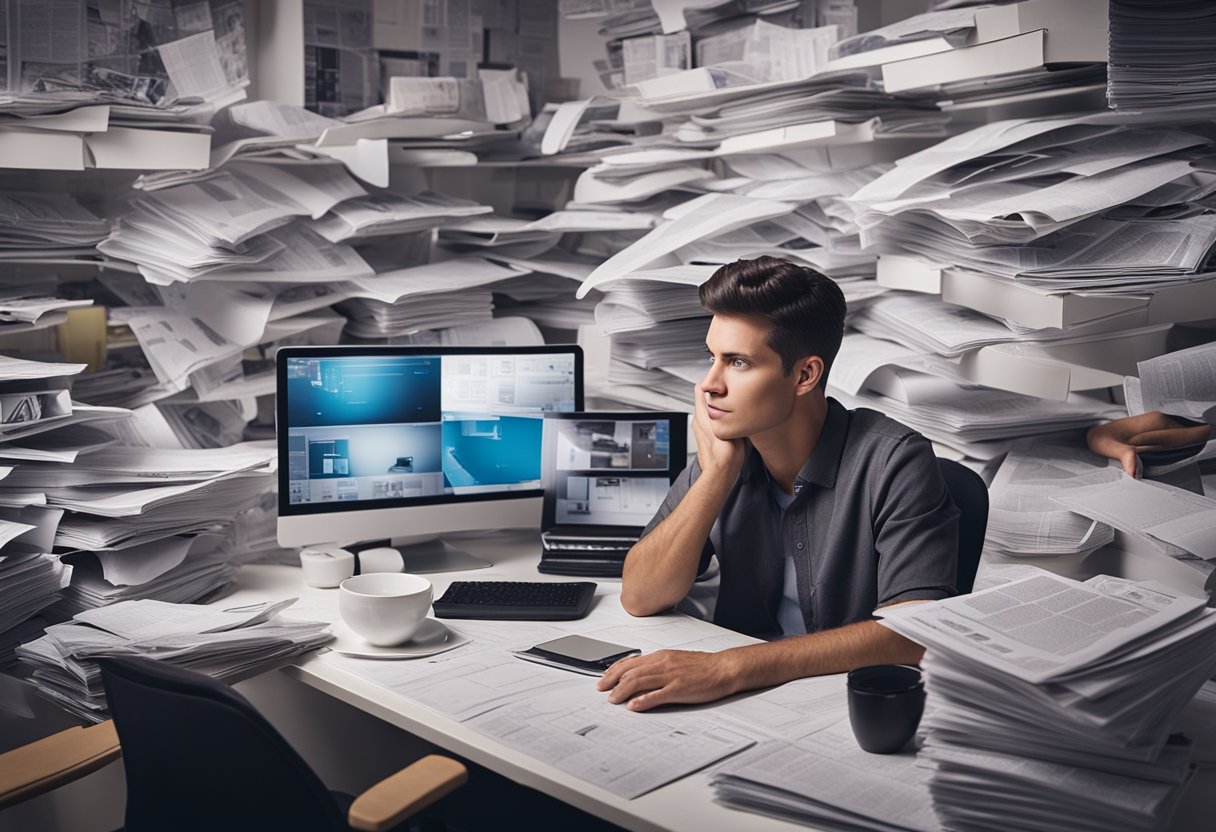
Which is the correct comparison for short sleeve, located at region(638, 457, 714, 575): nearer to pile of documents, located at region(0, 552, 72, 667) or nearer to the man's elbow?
the man's elbow

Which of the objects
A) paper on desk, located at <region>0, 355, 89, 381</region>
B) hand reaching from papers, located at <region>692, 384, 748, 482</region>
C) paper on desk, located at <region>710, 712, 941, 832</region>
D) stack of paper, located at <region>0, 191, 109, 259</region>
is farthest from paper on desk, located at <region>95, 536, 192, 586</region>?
paper on desk, located at <region>710, 712, 941, 832</region>

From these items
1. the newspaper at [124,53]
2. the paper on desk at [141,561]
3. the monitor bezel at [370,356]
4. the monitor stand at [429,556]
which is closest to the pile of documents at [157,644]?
the paper on desk at [141,561]

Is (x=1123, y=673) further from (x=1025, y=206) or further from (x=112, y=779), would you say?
(x=112, y=779)

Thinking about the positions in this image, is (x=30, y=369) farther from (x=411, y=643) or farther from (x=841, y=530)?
(x=841, y=530)

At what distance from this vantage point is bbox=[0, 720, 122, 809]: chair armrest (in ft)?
4.82

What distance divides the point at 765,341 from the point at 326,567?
87 cm

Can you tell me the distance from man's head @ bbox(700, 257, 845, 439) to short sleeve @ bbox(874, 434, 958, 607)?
0.20 metres

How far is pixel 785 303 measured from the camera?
183 cm

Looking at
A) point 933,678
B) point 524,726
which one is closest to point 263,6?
point 524,726

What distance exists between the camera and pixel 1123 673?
3.79 feet

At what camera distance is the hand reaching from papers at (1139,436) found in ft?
5.87

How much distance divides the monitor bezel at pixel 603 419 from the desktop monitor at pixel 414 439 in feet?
0.14

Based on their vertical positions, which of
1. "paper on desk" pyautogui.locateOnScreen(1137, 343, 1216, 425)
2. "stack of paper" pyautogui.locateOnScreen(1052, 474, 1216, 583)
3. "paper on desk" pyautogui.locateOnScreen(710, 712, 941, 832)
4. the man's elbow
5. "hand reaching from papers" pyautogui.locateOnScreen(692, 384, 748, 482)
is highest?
"paper on desk" pyautogui.locateOnScreen(1137, 343, 1216, 425)

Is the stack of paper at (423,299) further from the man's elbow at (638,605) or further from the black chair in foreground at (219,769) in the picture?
the black chair in foreground at (219,769)
